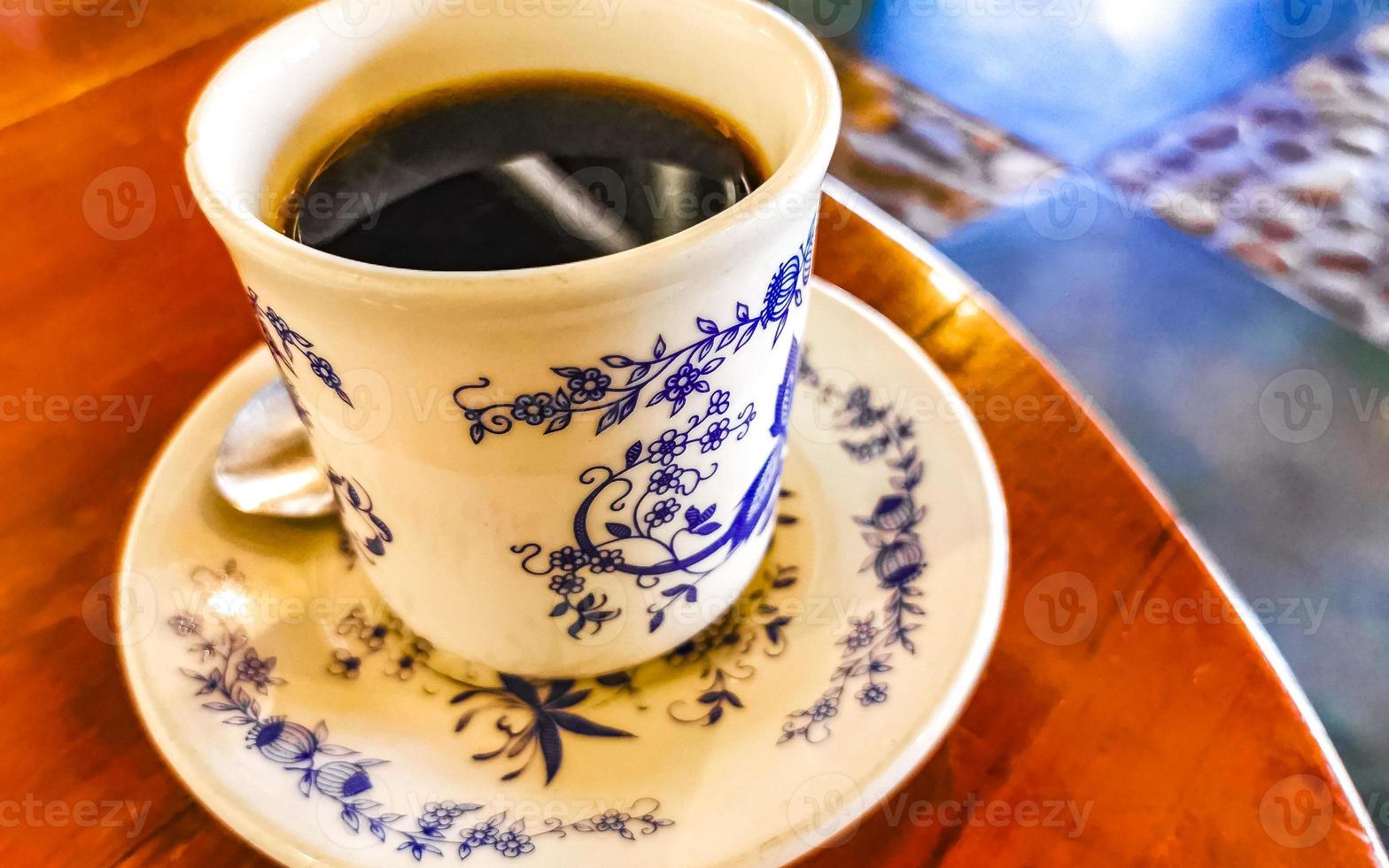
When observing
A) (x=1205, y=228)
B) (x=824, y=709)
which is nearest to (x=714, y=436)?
(x=824, y=709)

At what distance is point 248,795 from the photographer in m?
0.39

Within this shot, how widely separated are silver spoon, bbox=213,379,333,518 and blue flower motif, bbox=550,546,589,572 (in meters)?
0.18

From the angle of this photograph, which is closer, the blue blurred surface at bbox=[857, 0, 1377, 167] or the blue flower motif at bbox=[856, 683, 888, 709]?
the blue flower motif at bbox=[856, 683, 888, 709]

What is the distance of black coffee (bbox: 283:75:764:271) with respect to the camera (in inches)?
18.4

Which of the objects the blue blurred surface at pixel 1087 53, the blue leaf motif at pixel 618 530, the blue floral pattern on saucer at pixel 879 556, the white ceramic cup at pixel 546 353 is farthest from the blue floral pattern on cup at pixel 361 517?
the blue blurred surface at pixel 1087 53

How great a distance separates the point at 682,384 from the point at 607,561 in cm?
10

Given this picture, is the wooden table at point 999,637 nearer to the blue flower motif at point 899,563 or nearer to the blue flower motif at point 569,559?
the blue flower motif at point 899,563

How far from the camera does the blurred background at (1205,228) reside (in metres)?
1.28

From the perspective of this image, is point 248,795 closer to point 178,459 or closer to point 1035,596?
point 178,459

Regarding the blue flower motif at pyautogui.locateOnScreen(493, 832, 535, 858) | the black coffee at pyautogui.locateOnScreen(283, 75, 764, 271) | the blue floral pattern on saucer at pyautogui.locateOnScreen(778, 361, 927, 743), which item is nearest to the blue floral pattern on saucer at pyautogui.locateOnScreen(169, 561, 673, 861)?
the blue flower motif at pyautogui.locateOnScreen(493, 832, 535, 858)

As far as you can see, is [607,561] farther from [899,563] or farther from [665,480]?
[899,563]

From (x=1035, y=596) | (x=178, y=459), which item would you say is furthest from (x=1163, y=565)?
(x=178, y=459)

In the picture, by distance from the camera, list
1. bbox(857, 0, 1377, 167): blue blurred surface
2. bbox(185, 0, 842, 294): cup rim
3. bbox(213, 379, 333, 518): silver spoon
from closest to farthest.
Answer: bbox(185, 0, 842, 294): cup rim, bbox(213, 379, 333, 518): silver spoon, bbox(857, 0, 1377, 167): blue blurred surface

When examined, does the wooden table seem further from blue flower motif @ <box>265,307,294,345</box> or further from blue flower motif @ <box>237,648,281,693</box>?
blue flower motif @ <box>265,307,294,345</box>
